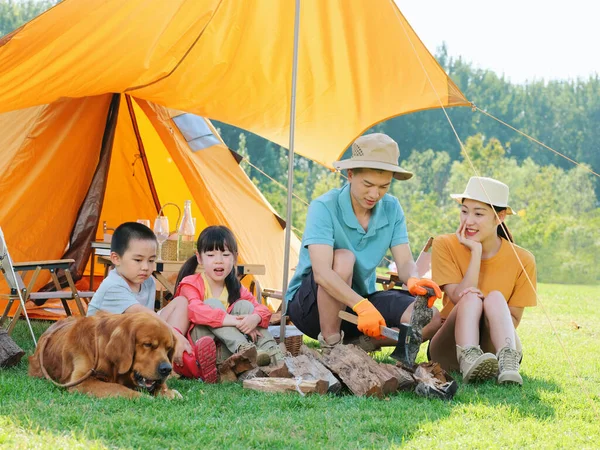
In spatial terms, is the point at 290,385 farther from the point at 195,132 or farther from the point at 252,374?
the point at 195,132

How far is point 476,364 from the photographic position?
3664mm

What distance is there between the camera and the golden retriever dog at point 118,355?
313 cm

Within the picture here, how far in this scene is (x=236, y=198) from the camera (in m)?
6.41

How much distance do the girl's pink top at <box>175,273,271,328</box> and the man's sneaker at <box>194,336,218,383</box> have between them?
231 mm

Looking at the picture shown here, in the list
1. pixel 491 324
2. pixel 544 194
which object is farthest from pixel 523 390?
pixel 544 194

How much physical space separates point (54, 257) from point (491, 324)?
12.7ft

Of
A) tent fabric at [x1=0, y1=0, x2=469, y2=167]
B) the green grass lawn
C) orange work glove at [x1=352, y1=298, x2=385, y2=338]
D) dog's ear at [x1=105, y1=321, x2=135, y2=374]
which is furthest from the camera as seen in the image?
tent fabric at [x1=0, y1=0, x2=469, y2=167]

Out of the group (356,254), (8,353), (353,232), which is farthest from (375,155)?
(8,353)

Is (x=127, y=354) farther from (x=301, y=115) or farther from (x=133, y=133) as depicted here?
(x=133, y=133)

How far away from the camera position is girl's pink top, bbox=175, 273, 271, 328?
3.85 m

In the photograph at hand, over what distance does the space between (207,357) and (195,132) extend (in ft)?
10.5

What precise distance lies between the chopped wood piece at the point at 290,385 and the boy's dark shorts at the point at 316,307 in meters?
0.84

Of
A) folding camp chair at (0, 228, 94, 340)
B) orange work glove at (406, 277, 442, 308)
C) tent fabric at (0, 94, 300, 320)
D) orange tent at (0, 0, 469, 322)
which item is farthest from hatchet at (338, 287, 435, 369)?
tent fabric at (0, 94, 300, 320)

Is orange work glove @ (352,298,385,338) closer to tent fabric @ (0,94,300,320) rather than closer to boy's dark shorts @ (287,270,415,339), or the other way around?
boy's dark shorts @ (287,270,415,339)
